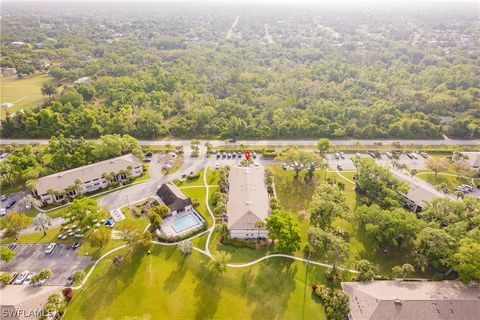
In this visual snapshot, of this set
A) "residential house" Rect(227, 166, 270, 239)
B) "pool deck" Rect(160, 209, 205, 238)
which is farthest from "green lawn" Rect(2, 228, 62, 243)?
"residential house" Rect(227, 166, 270, 239)

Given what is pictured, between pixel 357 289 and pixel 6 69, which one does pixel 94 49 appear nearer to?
pixel 6 69

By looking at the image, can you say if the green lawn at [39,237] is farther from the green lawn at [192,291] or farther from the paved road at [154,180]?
the green lawn at [192,291]

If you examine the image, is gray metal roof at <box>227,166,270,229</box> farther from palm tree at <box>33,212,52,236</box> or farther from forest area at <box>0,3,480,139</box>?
palm tree at <box>33,212,52,236</box>

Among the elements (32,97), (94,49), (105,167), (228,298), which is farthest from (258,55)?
(228,298)

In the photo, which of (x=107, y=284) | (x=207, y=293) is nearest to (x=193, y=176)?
(x=107, y=284)

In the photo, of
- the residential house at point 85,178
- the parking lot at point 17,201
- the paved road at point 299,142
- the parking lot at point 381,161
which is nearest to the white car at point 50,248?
the residential house at point 85,178

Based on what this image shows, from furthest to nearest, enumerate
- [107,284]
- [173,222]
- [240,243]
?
[173,222], [240,243], [107,284]

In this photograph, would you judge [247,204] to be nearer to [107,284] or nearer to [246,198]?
[246,198]
